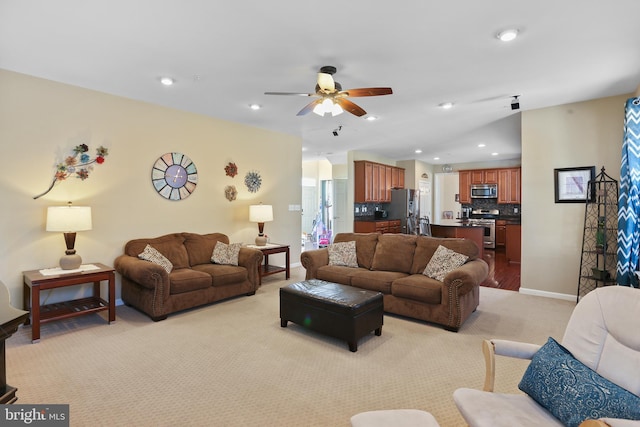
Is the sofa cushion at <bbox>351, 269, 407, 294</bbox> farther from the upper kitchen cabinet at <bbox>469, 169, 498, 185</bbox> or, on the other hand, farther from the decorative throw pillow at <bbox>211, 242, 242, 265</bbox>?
the upper kitchen cabinet at <bbox>469, 169, 498, 185</bbox>

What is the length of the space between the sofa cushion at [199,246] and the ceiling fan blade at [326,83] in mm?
2945

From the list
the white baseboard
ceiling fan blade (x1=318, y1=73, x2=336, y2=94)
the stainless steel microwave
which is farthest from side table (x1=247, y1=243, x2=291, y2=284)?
the stainless steel microwave

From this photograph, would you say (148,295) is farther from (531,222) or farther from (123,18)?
(531,222)

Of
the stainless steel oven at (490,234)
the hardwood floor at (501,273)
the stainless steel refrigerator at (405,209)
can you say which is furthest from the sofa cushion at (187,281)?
the stainless steel oven at (490,234)

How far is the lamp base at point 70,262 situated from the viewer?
353 cm

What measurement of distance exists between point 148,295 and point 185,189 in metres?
1.76

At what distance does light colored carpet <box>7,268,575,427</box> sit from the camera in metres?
2.12

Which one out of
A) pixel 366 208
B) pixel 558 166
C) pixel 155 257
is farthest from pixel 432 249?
pixel 366 208

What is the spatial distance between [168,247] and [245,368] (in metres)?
2.46

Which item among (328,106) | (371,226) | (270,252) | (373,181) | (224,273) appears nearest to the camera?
(328,106)

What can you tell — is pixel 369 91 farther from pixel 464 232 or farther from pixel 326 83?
pixel 464 232

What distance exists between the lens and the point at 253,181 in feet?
19.2

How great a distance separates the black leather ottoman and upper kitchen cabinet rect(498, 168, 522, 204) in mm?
7814

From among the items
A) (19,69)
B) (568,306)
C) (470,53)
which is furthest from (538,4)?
(19,69)
